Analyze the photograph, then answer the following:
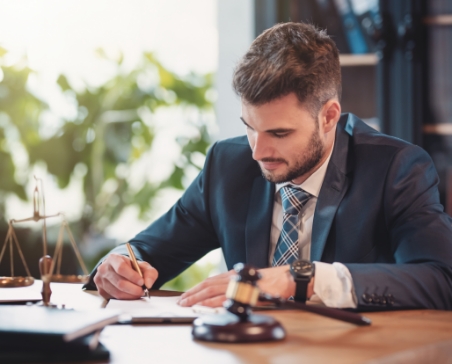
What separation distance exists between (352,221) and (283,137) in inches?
11.7

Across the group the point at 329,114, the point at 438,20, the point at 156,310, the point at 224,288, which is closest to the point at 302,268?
A: the point at 224,288

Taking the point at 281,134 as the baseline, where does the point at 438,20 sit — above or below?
above

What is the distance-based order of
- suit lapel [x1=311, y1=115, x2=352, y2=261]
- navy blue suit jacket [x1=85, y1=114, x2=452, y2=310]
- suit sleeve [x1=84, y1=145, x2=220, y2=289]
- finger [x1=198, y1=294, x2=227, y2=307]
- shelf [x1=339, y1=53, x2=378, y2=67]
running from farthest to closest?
1. shelf [x1=339, y1=53, x2=378, y2=67]
2. suit sleeve [x1=84, y1=145, x2=220, y2=289]
3. suit lapel [x1=311, y1=115, x2=352, y2=261]
4. navy blue suit jacket [x1=85, y1=114, x2=452, y2=310]
5. finger [x1=198, y1=294, x2=227, y2=307]

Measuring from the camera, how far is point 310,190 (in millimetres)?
1960

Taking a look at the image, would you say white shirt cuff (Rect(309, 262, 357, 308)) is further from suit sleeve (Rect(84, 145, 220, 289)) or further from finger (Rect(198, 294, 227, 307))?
suit sleeve (Rect(84, 145, 220, 289))

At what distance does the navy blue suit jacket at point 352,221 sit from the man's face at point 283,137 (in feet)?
0.29

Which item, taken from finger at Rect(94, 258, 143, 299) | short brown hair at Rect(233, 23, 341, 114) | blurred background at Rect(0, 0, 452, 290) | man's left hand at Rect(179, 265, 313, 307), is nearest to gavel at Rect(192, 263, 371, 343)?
man's left hand at Rect(179, 265, 313, 307)

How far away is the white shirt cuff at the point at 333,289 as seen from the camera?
4.77ft

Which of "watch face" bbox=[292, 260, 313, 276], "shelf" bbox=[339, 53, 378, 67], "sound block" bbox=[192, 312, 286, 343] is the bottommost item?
"watch face" bbox=[292, 260, 313, 276]

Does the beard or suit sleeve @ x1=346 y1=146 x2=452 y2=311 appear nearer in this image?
suit sleeve @ x1=346 y1=146 x2=452 y2=311

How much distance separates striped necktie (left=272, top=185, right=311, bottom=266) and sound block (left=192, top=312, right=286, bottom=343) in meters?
0.76

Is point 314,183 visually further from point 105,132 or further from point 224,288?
point 105,132

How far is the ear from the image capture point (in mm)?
1962

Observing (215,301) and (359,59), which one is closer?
(215,301)
